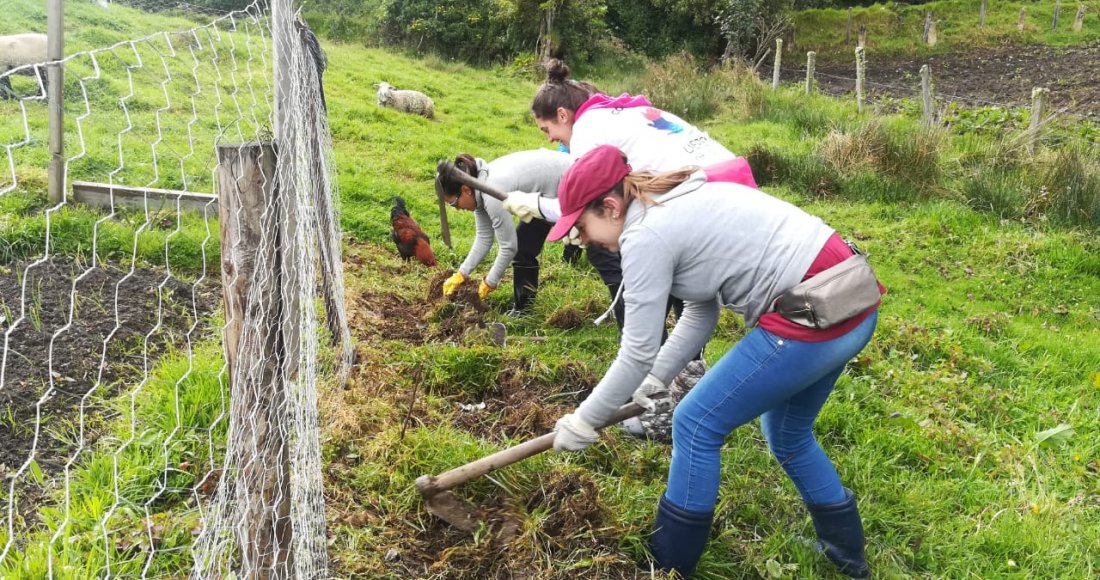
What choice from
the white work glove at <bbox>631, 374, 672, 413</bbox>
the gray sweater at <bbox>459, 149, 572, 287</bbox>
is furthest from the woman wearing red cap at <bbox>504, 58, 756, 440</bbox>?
the white work glove at <bbox>631, 374, 672, 413</bbox>

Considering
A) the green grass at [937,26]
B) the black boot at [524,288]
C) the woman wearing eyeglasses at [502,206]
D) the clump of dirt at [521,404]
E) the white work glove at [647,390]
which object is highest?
the green grass at [937,26]

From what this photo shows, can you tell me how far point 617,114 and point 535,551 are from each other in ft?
6.92

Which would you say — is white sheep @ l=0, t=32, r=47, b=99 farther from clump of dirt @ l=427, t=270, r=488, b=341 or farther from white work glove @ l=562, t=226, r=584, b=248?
white work glove @ l=562, t=226, r=584, b=248

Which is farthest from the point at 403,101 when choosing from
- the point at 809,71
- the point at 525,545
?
the point at 525,545

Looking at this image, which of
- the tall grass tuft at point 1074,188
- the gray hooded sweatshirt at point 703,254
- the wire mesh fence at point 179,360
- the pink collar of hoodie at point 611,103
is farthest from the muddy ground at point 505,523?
the tall grass tuft at point 1074,188

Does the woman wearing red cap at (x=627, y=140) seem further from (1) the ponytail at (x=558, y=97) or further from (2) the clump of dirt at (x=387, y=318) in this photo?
(2) the clump of dirt at (x=387, y=318)

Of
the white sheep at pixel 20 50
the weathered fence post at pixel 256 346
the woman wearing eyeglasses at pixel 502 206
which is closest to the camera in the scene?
the weathered fence post at pixel 256 346

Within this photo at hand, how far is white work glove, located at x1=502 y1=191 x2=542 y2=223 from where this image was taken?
3959 mm

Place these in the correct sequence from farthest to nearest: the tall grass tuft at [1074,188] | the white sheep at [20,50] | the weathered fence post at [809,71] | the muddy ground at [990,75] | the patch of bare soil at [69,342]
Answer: the muddy ground at [990,75] → the weathered fence post at [809,71] → the white sheep at [20,50] → the tall grass tuft at [1074,188] → the patch of bare soil at [69,342]

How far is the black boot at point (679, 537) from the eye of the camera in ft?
8.48

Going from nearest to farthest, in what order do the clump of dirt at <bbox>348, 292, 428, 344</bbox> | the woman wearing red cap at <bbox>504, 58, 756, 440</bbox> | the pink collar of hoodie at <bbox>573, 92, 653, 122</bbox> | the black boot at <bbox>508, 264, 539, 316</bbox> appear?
the woman wearing red cap at <bbox>504, 58, 756, 440</bbox> < the pink collar of hoodie at <bbox>573, 92, 653, 122</bbox> < the clump of dirt at <bbox>348, 292, 428, 344</bbox> < the black boot at <bbox>508, 264, 539, 316</bbox>

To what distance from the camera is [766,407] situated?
248cm

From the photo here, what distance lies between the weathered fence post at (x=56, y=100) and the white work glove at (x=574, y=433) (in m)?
4.41

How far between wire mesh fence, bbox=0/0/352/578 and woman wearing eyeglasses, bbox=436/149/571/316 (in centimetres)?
80
